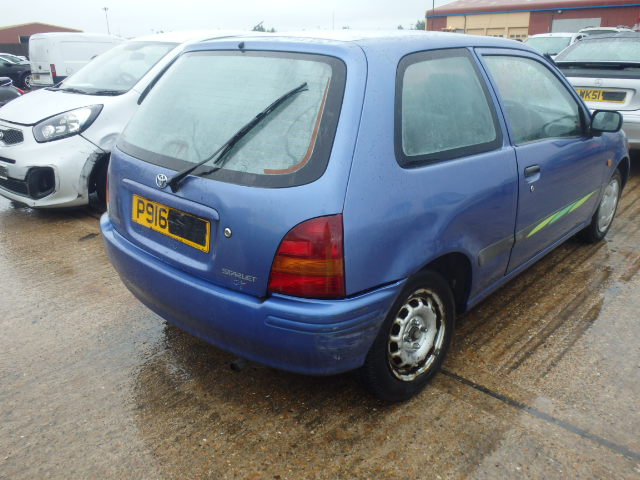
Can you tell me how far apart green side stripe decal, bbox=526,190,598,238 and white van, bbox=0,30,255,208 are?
3701 millimetres

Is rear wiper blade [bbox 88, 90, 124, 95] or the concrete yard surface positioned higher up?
rear wiper blade [bbox 88, 90, 124, 95]

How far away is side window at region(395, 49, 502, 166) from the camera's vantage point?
2.22 meters

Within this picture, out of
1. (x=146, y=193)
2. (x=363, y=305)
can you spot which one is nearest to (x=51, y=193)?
(x=146, y=193)

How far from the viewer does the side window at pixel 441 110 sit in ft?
7.28

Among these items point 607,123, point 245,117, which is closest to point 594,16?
point 607,123

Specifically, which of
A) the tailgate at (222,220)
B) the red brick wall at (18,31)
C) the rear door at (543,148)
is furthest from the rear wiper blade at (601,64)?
the red brick wall at (18,31)

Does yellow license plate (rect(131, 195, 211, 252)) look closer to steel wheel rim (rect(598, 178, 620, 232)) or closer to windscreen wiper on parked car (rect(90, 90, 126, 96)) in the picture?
windscreen wiper on parked car (rect(90, 90, 126, 96))

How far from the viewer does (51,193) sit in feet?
15.5

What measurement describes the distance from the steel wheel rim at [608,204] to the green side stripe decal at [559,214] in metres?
0.48

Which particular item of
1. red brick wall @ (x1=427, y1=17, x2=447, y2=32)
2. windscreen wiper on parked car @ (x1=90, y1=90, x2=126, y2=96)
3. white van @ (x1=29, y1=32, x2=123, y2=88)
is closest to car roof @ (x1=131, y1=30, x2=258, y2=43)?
windscreen wiper on parked car @ (x1=90, y1=90, x2=126, y2=96)

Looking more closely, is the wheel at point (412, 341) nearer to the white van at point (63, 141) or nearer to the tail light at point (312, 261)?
the tail light at point (312, 261)

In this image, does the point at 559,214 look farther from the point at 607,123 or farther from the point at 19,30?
the point at 19,30

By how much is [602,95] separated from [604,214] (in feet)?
7.28

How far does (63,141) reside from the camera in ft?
15.6
